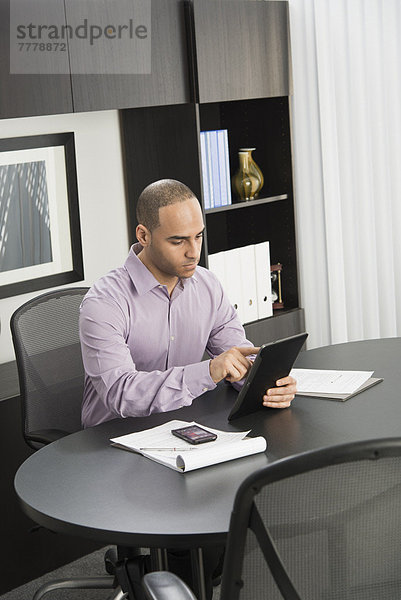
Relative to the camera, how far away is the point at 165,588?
1517 mm

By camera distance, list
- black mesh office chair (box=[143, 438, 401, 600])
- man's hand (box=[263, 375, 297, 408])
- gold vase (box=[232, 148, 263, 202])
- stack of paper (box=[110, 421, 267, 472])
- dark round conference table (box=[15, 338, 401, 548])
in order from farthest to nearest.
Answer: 1. gold vase (box=[232, 148, 263, 202])
2. man's hand (box=[263, 375, 297, 408])
3. stack of paper (box=[110, 421, 267, 472])
4. dark round conference table (box=[15, 338, 401, 548])
5. black mesh office chair (box=[143, 438, 401, 600])

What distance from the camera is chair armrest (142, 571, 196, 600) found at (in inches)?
58.9

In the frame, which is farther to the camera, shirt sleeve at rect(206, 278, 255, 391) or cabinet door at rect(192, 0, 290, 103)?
cabinet door at rect(192, 0, 290, 103)

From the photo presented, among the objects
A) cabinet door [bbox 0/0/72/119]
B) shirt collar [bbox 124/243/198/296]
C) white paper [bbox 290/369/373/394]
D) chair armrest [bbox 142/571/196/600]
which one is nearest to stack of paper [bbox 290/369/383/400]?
white paper [bbox 290/369/373/394]

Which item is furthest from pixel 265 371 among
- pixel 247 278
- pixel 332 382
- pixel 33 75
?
pixel 247 278

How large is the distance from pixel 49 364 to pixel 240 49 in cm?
165

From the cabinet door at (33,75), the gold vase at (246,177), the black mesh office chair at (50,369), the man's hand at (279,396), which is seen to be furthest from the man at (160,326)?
the gold vase at (246,177)

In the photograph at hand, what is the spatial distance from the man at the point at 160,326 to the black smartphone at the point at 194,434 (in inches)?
Answer: 9.5

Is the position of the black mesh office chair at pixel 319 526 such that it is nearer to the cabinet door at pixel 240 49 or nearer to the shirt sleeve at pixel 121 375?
the shirt sleeve at pixel 121 375

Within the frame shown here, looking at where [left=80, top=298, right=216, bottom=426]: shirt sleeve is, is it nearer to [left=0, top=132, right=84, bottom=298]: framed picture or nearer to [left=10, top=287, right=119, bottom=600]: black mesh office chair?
[left=10, top=287, right=119, bottom=600]: black mesh office chair

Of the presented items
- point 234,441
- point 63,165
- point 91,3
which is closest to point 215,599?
point 234,441

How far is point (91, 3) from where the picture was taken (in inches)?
122

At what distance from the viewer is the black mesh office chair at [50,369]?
2750 millimetres

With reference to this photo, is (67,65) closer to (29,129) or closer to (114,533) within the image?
(29,129)
